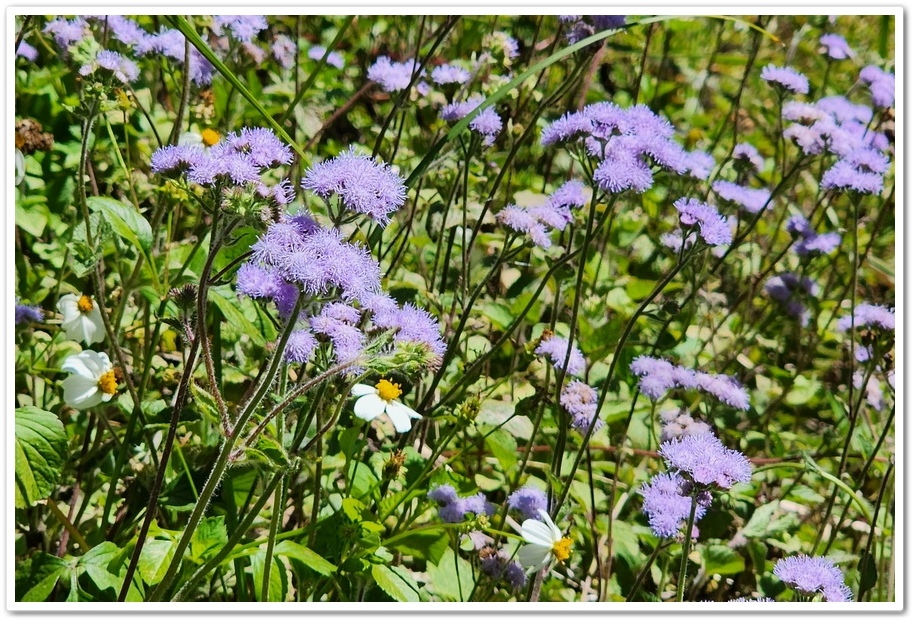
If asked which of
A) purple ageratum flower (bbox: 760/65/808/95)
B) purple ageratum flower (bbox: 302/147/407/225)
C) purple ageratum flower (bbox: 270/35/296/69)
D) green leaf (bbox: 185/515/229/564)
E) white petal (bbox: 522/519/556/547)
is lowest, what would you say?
green leaf (bbox: 185/515/229/564)

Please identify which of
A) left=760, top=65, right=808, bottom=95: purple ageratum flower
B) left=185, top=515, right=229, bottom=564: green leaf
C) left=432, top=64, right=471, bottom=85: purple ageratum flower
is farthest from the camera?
left=760, top=65, right=808, bottom=95: purple ageratum flower

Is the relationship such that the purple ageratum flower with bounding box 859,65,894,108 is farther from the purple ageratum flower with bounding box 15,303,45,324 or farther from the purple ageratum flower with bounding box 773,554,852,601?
the purple ageratum flower with bounding box 15,303,45,324

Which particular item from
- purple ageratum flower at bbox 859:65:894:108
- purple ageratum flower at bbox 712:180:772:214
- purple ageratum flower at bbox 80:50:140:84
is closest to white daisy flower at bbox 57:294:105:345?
purple ageratum flower at bbox 80:50:140:84

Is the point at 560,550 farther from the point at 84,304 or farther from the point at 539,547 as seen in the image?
the point at 84,304

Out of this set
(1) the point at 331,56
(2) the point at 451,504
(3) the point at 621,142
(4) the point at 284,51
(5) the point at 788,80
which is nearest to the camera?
(2) the point at 451,504

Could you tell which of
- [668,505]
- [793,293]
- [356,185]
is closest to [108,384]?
[356,185]
